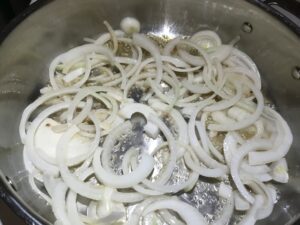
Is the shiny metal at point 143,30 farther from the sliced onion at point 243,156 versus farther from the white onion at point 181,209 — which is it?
the white onion at point 181,209

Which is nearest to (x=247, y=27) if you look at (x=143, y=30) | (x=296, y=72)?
(x=296, y=72)

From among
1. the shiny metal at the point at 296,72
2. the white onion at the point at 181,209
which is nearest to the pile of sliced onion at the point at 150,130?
the white onion at the point at 181,209

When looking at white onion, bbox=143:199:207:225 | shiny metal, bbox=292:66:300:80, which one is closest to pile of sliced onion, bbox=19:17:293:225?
white onion, bbox=143:199:207:225

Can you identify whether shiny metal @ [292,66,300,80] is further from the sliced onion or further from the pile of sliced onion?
the sliced onion

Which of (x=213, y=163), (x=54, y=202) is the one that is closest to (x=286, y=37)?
(x=213, y=163)

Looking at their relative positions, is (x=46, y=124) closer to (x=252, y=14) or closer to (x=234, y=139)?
(x=234, y=139)

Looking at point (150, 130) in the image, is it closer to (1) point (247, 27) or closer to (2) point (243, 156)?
(2) point (243, 156)
